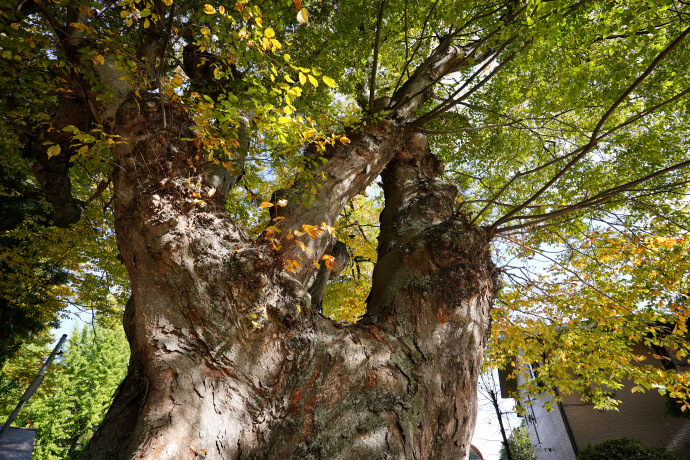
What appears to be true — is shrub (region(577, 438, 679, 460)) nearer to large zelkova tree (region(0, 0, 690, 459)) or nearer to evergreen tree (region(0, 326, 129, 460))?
large zelkova tree (region(0, 0, 690, 459))

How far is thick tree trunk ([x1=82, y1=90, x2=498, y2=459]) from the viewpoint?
177 cm

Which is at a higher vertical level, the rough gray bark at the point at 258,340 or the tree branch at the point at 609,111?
the tree branch at the point at 609,111

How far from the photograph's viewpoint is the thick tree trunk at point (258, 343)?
1.77 m

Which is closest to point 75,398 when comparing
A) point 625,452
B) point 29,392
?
point 29,392

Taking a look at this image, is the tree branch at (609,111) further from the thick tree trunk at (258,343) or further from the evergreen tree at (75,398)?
the evergreen tree at (75,398)

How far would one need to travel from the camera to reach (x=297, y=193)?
3.13 metres

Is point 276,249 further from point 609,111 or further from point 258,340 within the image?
point 609,111

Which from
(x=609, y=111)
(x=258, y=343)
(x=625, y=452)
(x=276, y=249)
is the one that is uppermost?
(x=609, y=111)

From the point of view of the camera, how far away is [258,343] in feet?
6.46

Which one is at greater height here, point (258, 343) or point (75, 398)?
point (75, 398)

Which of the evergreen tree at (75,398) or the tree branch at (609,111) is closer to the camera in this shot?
the tree branch at (609,111)

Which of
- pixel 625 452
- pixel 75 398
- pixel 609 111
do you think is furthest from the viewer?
pixel 75 398

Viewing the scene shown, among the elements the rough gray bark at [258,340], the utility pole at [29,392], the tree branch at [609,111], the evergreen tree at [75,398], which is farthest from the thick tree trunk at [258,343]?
the evergreen tree at [75,398]

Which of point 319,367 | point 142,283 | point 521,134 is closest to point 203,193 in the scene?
point 142,283
